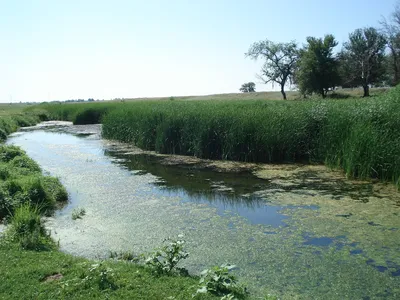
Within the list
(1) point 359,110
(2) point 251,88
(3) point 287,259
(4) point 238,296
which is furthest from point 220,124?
(2) point 251,88

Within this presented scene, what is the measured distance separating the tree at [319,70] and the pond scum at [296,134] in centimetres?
2854

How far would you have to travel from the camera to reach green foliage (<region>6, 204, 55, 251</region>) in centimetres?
514

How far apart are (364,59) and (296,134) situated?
1413 inches

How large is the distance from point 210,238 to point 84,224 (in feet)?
8.18

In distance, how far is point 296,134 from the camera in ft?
40.0

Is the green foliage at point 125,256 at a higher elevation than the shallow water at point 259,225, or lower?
higher

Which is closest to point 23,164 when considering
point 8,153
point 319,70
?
point 8,153

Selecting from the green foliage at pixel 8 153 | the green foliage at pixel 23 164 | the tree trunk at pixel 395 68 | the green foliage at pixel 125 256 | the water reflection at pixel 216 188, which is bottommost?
the water reflection at pixel 216 188

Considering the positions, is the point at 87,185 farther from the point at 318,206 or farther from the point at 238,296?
the point at 238,296

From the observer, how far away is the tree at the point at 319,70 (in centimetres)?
4134

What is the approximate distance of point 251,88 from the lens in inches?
3848

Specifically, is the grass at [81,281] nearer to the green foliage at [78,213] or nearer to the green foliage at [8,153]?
the green foliage at [78,213]

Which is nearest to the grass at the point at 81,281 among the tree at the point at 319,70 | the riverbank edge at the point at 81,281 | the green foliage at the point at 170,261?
the riverbank edge at the point at 81,281

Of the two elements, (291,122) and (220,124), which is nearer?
(291,122)
